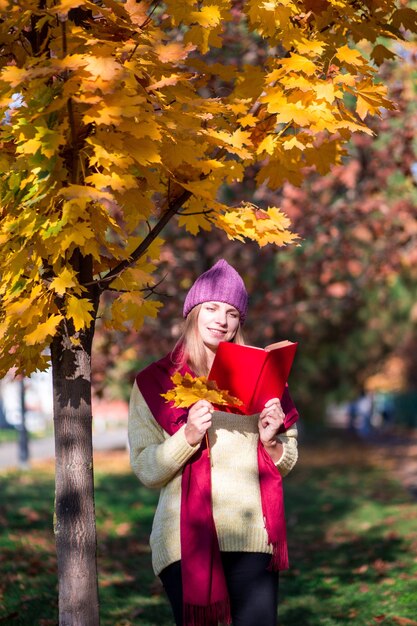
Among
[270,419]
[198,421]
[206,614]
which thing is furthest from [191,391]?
[206,614]

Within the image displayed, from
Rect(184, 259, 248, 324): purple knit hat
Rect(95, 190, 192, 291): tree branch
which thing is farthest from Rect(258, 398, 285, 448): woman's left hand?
Rect(95, 190, 192, 291): tree branch

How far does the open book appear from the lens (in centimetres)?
344

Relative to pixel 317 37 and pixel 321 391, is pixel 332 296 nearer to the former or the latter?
pixel 317 37

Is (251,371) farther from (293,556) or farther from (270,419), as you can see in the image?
(293,556)

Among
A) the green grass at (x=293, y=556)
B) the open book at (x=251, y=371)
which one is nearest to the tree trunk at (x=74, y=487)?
the open book at (x=251, y=371)

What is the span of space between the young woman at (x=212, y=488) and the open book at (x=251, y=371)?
58 millimetres

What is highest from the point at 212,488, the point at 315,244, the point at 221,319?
the point at 221,319

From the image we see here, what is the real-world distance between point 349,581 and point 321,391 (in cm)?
2349

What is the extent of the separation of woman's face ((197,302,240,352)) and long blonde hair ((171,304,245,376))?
0.02 m

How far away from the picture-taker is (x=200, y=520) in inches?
134

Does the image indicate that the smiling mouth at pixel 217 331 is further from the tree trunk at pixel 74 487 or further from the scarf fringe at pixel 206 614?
the scarf fringe at pixel 206 614

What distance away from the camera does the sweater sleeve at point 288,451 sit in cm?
367

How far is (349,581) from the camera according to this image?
7.51m

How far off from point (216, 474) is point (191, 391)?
1.28 ft
